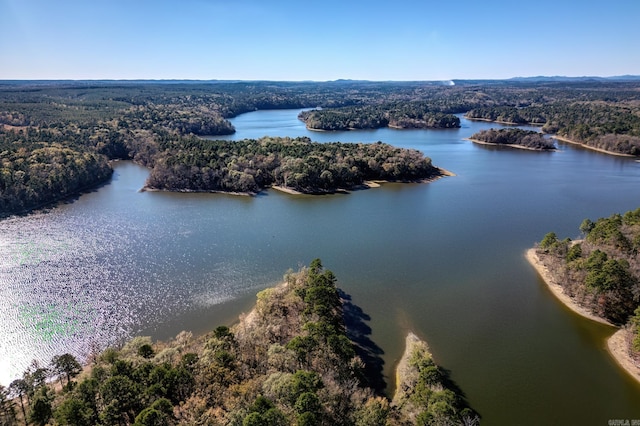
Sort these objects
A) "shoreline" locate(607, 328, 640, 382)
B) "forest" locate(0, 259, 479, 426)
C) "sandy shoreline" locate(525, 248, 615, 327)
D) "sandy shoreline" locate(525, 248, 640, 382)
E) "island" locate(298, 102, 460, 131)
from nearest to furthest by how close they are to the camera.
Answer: "forest" locate(0, 259, 479, 426), "shoreline" locate(607, 328, 640, 382), "sandy shoreline" locate(525, 248, 640, 382), "sandy shoreline" locate(525, 248, 615, 327), "island" locate(298, 102, 460, 131)

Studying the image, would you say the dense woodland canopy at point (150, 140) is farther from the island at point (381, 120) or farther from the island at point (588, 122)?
the island at point (381, 120)

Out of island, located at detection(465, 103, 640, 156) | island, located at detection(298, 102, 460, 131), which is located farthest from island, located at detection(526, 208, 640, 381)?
island, located at detection(298, 102, 460, 131)

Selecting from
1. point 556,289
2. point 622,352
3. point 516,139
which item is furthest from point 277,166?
point 516,139

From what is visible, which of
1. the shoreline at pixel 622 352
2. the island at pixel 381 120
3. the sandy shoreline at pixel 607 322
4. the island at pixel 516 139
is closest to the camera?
the shoreline at pixel 622 352

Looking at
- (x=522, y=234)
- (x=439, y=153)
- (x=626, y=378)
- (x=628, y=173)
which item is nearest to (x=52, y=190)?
(x=522, y=234)

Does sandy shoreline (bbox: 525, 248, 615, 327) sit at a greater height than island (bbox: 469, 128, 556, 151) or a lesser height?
lesser

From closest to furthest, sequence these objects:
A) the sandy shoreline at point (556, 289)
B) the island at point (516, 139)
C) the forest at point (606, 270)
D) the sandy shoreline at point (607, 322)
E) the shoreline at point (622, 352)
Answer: the shoreline at point (622, 352) → the sandy shoreline at point (607, 322) → the forest at point (606, 270) → the sandy shoreline at point (556, 289) → the island at point (516, 139)

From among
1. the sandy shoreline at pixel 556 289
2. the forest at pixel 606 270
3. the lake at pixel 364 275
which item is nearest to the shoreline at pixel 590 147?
the lake at pixel 364 275

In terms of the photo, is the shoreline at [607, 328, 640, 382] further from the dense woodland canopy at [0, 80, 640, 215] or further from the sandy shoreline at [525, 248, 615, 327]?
the dense woodland canopy at [0, 80, 640, 215]

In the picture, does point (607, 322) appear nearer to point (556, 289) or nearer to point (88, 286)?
point (556, 289)
